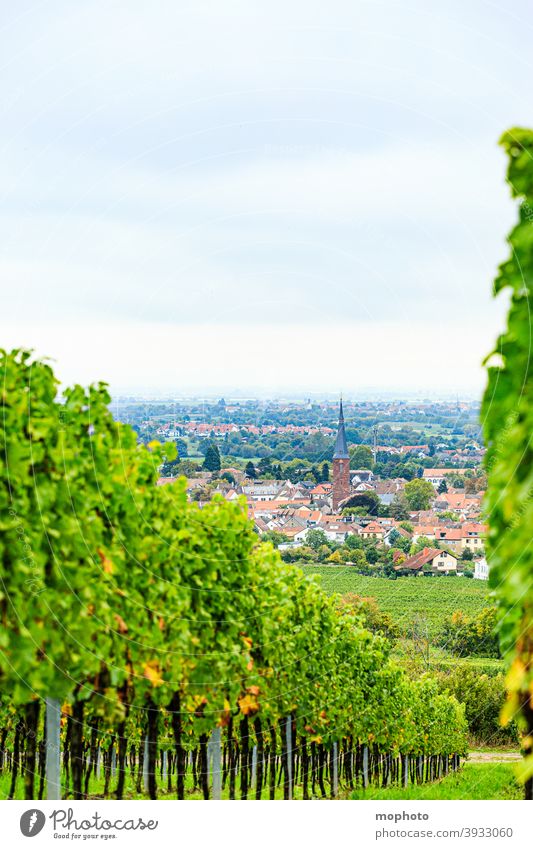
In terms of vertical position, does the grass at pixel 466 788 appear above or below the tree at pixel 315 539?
below

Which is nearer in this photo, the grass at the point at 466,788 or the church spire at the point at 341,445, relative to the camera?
the grass at the point at 466,788

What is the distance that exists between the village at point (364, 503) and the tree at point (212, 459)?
3 centimetres

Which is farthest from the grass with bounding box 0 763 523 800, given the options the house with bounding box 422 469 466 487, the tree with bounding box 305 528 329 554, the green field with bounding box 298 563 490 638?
the green field with bounding box 298 563 490 638

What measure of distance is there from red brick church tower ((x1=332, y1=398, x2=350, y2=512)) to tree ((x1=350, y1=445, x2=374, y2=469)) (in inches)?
12.8

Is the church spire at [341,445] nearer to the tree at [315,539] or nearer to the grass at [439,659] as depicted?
the tree at [315,539]

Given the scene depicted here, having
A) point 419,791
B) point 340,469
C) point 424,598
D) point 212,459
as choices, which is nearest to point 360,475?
point 340,469

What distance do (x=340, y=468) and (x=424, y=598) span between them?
23.0 m

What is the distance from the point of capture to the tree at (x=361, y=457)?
3956cm

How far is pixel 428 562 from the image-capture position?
5544cm
